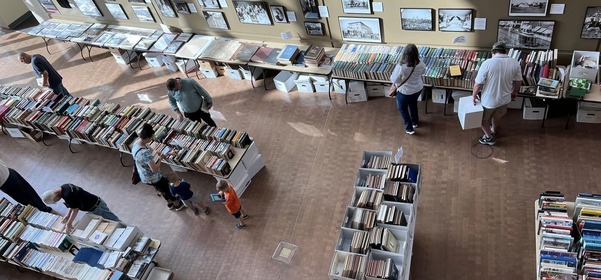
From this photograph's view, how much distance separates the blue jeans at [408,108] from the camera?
23.2 ft

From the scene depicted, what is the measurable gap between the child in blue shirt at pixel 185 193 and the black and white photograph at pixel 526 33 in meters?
5.51

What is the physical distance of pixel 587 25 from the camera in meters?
6.55

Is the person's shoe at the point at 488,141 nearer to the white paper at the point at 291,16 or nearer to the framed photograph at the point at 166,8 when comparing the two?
the white paper at the point at 291,16

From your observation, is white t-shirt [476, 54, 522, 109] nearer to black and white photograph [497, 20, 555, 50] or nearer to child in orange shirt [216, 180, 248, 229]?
black and white photograph [497, 20, 555, 50]

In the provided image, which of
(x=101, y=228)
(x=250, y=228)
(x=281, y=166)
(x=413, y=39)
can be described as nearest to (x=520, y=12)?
(x=413, y=39)

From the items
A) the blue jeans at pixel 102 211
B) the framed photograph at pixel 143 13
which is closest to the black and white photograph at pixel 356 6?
the framed photograph at pixel 143 13

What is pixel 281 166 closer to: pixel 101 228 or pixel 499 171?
pixel 101 228

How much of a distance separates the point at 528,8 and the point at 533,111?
1604 millimetres

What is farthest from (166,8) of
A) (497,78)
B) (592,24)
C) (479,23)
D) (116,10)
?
(592,24)

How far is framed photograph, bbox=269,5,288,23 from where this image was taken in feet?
28.4

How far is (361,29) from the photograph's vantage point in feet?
27.2

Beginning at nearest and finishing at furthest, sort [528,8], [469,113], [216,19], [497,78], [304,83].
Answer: [497,78] < [528,8] < [469,113] < [304,83] < [216,19]

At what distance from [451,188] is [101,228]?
17.1ft

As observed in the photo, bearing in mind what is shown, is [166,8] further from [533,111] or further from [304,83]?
[533,111]
